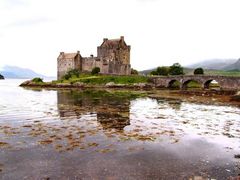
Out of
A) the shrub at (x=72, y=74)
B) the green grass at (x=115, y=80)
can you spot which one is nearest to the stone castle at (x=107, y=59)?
the shrub at (x=72, y=74)

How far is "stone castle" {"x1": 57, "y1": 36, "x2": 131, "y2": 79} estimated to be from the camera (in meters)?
116

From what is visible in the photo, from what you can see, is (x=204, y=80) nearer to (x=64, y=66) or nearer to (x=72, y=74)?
(x=72, y=74)

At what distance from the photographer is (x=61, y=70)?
12838 cm

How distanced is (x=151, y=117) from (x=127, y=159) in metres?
14.9

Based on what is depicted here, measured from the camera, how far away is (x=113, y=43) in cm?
11681

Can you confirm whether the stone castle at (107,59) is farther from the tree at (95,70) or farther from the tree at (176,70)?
the tree at (176,70)

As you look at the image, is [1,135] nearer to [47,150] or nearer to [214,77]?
[47,150]

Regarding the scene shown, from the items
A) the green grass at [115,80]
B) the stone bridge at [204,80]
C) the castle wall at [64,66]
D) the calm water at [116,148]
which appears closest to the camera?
the calm water at [116,148]

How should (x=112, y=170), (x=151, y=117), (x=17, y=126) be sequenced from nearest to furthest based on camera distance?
(x=112, y=170) < (x=17, y=126) < (x=151, y=117)

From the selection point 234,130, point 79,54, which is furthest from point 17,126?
point 79,54

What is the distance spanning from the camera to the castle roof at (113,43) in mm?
115769

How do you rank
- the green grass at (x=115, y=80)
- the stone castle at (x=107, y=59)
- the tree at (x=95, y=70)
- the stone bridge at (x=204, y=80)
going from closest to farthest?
1. the stone bridge at (x=204, y=80)
2. the green grass at (x=115, y=80)
3. the tree at (x=95, y=70)
4. the stone castle at (x=107, y=59)

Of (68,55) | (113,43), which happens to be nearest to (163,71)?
(113,43)

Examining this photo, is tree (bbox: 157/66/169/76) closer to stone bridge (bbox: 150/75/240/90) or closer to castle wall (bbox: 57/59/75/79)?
stone bridge (bbox: 150/75/240/90)
